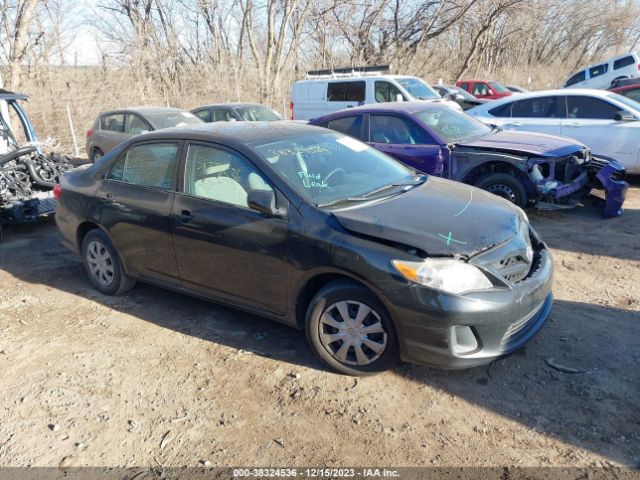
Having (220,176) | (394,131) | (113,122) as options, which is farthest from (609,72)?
(220,176)

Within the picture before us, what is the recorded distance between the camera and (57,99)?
16.1 metres

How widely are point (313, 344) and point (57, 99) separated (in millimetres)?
16142

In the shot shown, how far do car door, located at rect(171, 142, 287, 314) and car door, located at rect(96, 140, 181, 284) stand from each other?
147 mm

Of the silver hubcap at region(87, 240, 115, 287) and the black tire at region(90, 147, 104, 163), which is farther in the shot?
the black tire at region(90, 147, 104, 163)

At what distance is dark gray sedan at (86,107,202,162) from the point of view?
10.4 metres

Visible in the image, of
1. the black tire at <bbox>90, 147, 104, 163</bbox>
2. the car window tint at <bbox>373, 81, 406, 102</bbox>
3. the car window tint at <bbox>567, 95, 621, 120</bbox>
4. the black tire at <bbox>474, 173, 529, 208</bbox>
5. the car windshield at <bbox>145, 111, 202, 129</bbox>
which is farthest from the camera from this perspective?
the car window tint at <bbox>373, 81, 406, 102</bbox>

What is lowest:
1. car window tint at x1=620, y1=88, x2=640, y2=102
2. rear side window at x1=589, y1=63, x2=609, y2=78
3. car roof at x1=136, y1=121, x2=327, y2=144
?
car window tint at x1=620, y1=88, x2=640, y2=102

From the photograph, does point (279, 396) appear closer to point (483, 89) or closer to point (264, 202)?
point (264, 202)

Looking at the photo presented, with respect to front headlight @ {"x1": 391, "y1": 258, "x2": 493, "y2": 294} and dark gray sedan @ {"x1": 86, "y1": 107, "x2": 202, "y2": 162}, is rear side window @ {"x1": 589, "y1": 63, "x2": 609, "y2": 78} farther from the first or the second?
front headlight @ {"x1": 391, "y1": 258, "x2": 493, "y2": 294}

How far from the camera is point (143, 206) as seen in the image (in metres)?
4.20

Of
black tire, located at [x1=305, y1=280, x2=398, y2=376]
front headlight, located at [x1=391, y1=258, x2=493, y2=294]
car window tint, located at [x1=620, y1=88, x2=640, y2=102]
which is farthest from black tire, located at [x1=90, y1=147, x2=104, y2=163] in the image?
car window tint, located at [x1=620, y1=88, x2=640, y2=102]

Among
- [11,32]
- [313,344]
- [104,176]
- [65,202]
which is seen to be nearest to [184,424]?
Result: [313,344]

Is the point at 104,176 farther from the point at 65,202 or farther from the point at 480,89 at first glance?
the point at 480,89

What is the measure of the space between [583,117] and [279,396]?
25.2 ft
